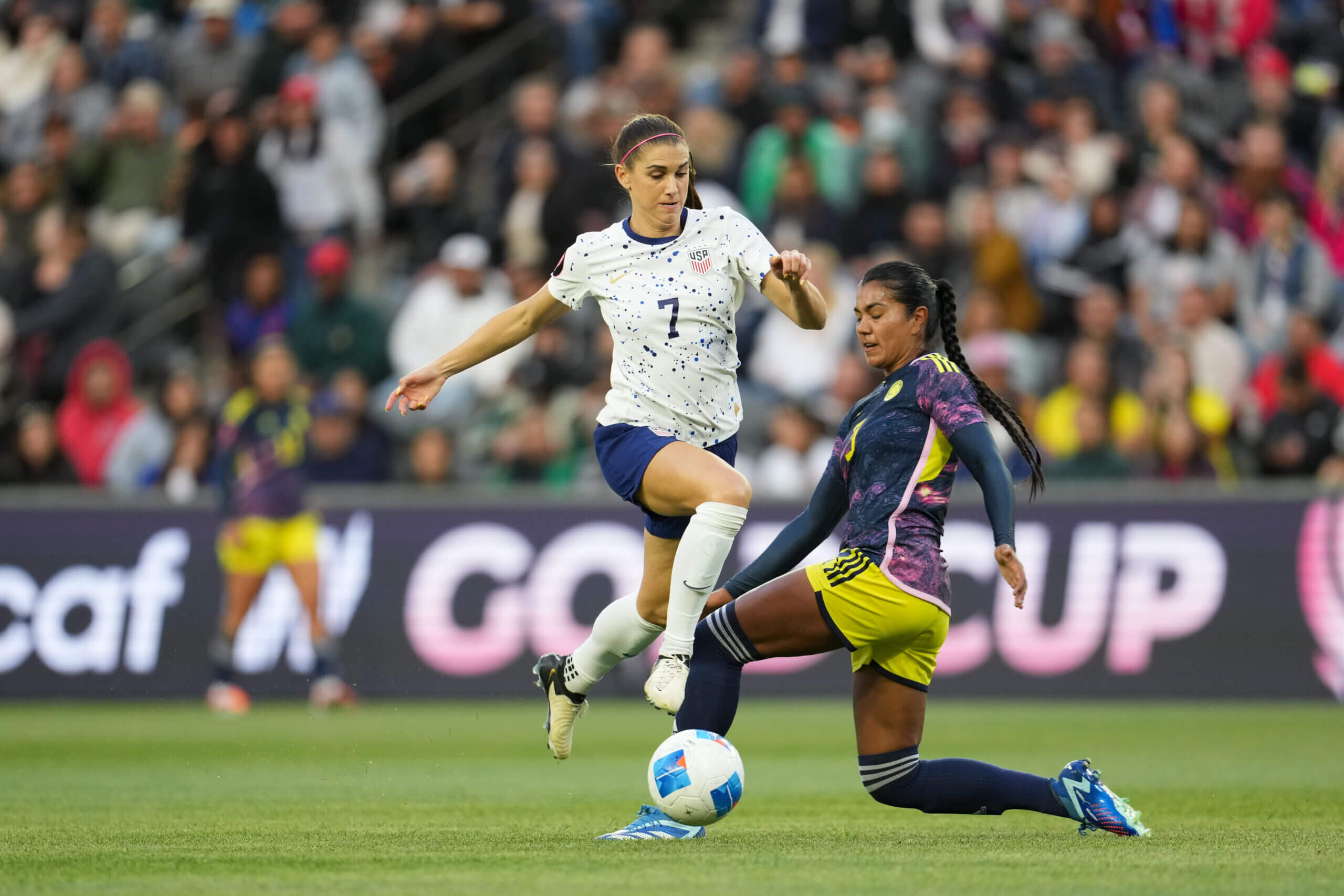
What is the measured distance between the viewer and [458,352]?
699cm

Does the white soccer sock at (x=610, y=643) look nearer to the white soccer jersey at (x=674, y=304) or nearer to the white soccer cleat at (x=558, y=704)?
the white soccer cleat at (x=558, y=704)

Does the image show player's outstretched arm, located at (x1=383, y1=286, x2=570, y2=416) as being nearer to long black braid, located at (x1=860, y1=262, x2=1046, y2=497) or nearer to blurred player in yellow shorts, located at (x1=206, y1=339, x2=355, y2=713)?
long black braid, located at (x1=860, y1=262, x2=1046, y2=497)

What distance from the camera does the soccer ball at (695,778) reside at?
632 cm

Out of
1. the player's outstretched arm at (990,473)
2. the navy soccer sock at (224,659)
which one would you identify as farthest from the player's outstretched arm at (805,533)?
the navy soccer sock at (224,659)

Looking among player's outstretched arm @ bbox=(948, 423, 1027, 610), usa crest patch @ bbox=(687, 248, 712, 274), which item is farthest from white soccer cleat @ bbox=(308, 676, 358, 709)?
player's outstretched arm @ bbox=(948, 423, 1027, 610)

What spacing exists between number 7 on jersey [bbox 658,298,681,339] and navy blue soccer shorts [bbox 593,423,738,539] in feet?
1.22

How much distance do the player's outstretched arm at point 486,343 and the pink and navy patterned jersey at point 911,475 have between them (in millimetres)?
1322

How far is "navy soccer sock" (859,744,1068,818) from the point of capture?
6449 mm

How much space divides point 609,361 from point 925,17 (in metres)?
4.70

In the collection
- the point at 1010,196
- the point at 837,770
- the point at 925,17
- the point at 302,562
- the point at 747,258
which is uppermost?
the point at 925,17

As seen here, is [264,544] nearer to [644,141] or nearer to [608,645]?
[608,645]

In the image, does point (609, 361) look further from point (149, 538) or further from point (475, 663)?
point (149, 538)

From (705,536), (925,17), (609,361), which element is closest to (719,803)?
(705,536)

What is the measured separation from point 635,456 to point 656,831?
1.37 meters
